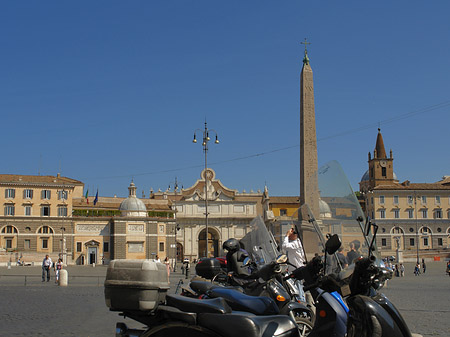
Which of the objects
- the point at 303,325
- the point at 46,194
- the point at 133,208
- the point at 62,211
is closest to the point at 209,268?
the point at 303,325

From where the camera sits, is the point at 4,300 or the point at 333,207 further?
the point at 4,300

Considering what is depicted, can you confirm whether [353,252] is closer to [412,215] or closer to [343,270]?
[343,270]

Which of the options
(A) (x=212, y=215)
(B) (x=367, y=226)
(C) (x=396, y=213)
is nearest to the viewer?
(B) (x=367, y=226)

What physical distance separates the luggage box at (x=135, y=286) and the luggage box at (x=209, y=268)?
549 centimetres

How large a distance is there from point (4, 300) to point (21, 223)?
4542cm

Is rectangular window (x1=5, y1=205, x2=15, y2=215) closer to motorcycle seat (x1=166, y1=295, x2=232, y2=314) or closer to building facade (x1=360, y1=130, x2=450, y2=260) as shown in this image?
building facade (x1=360, y1=130, x2=450, y2=260)

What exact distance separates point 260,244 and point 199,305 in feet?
15.4

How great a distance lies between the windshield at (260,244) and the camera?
A: 873 centimetres

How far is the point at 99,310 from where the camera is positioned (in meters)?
12.9

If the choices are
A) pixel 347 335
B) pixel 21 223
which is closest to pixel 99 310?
pixel 347 335

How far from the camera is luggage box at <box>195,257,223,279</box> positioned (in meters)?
9.92

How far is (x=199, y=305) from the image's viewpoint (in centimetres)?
440

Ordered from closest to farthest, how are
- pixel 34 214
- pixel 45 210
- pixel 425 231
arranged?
pixel 34 214 → pixel 45 210 → pixel 425 231

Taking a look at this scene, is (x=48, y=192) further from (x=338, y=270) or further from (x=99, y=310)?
(x=338, y=270)
